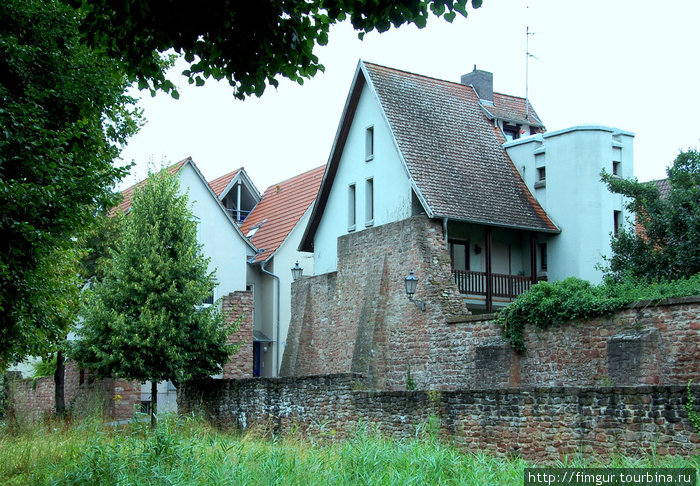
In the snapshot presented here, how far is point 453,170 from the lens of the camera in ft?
89.0

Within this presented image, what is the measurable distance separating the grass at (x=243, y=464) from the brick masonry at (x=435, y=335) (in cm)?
500

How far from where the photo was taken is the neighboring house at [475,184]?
2645cm

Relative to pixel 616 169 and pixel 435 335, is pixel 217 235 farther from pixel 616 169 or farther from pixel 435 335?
pixel 616 169

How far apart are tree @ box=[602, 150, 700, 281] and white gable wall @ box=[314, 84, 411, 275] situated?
21.1ft

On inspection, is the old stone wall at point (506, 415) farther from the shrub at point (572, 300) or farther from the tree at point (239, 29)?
the tree at point (239, 29)

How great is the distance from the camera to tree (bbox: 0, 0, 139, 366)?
44.1 feet

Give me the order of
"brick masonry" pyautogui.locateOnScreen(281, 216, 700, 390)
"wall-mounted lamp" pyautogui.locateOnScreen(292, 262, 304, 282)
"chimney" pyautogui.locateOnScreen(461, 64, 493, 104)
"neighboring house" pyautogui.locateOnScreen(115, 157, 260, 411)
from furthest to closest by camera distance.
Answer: "neighboring house" pyautogui.locateOnScreen(115, 157, 260, 411) → "chimney" pyautogui.locateOnScreen(461, 64, 493, 104) → "wall-mounted lamp" pyautogui.locateOnScreen(292, 262, 304, 282) → "brick masonry" pyautogui.locateOnScreen(281, 216, 700, 390)

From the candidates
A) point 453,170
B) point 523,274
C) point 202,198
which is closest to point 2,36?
point 453,170

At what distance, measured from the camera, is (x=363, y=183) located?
94.7 ft

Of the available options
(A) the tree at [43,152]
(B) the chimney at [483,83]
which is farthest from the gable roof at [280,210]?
(A) the tree at [43,152]

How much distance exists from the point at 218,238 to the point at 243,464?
24.0m

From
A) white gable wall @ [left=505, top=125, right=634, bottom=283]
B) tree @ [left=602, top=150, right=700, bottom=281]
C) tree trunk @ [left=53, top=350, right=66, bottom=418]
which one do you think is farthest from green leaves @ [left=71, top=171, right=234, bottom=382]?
tree @ [left=602, top=150, right=700, bottom=281]

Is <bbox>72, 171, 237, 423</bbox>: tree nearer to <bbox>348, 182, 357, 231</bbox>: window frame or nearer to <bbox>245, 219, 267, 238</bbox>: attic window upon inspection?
<bbox>348, 182, 357, 231</bbox>: window frame

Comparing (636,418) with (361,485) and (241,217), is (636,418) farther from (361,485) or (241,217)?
(241,217)
